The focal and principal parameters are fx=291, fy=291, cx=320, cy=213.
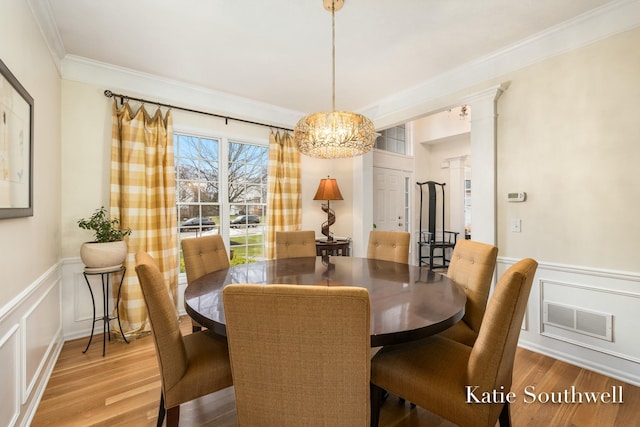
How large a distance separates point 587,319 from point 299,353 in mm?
2487

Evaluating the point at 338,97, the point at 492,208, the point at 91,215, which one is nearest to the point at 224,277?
the point at 91,215

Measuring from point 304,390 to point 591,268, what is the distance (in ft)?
7.95

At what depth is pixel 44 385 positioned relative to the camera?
1975 mm

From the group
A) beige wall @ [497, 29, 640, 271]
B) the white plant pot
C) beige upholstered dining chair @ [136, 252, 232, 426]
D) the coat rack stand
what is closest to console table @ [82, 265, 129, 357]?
the white plant pot

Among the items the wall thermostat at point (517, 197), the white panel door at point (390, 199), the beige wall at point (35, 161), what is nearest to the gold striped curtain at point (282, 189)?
the white panel door at point (390, 199)

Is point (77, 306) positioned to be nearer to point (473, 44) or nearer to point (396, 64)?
point (396, 64)

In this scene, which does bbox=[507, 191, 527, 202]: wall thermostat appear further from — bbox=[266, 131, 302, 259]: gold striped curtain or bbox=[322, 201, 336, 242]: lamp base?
bbox=[266, 131, 302, 259]: gold striped curtain

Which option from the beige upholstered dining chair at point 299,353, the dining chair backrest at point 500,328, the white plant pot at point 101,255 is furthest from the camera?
the white plant pot at point 101,255

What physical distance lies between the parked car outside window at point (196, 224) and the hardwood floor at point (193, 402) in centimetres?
140

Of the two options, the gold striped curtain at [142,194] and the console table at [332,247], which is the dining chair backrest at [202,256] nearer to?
the gold striped curtain at [142,194]

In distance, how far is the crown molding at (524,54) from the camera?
205 cm

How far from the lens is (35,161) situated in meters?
1.94

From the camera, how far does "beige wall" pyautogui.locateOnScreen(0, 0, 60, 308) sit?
1.47 metres

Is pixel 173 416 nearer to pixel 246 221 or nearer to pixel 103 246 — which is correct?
pixel 103 246
